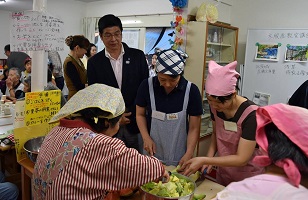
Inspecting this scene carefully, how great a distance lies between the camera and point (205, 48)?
138 inches

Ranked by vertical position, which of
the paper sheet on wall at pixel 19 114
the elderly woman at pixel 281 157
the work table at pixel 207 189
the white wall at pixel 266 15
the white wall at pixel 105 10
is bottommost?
the work table at pixel 207 189

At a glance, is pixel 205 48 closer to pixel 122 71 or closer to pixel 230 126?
pixel 122 71

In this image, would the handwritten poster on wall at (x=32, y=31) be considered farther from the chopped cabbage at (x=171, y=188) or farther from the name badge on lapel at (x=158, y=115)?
the chopped cabbage at (x=171, y=188)

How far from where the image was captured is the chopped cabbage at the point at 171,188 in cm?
123

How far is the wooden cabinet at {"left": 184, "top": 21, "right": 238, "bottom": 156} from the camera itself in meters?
3.52

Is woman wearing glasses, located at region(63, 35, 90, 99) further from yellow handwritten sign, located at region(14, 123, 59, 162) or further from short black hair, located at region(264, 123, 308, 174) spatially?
short black hair, located at region(264, 123, 308, 174)

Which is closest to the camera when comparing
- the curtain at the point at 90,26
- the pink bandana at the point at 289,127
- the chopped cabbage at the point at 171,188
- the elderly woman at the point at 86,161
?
the pink bandana at the point at 289,127

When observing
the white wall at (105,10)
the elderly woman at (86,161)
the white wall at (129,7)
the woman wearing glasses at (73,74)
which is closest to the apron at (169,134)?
the elderly woman at (86,161)

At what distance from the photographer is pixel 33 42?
1.91m

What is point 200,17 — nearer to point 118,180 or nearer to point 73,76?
point 73,76

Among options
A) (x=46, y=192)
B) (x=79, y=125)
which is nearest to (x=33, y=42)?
(x=79, y=125)

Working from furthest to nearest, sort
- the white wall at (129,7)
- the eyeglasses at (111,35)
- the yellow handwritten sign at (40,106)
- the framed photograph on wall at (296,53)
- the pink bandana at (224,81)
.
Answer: the white wall at (129,7)
the framed photograph on wall at (296,53)
the eyeglasses at (111,35)
the yellow handwritten sign at (40,106)
the pink bandana at (224,81)

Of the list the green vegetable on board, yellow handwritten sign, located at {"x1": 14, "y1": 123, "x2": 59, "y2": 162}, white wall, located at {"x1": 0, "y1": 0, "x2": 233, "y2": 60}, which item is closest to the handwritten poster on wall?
yellow handwritten sign, located at {"x1": 14, "y1": 123, "x2": 59, "y2": 162}

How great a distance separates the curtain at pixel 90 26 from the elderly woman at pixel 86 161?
6.53 m
